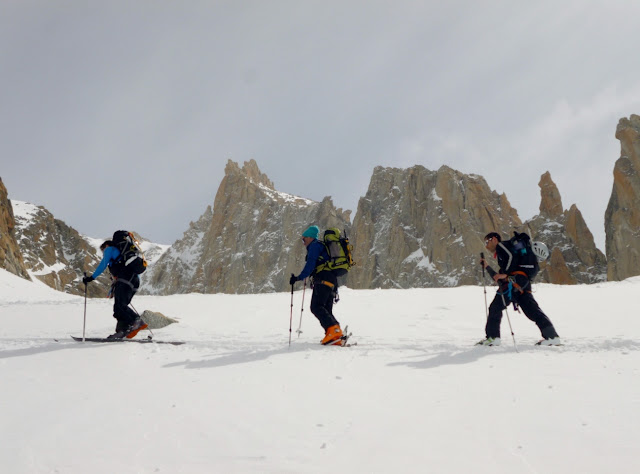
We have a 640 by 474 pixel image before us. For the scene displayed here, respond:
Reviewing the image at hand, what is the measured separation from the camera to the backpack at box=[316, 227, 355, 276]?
8.23 meters

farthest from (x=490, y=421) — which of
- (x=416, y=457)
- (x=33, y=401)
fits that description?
(x=33, y=401)

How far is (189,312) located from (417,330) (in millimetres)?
6437

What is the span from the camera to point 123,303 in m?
8.60

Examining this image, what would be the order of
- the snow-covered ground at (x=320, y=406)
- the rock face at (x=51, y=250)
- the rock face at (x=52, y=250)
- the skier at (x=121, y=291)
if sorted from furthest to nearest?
the rock face at (x=51, y=250), the rock face at (x=52, y=250), the skier at (x=121, y=291), the snow-covered ground at (x=320, y=406)

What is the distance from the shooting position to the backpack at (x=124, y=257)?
874 cm

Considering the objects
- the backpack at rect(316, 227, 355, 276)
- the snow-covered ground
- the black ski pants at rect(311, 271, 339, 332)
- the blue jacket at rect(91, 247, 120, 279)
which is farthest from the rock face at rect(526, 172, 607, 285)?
the blue jacket at rect(91, 247, 120, 279)

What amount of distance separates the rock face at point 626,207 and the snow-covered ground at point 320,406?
86.3 metres

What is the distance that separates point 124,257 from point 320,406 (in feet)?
21.1

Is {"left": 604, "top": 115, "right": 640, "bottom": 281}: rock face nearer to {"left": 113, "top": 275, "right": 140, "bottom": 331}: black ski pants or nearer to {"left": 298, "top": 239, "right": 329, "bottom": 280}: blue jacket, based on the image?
{"left": 298, "top": 239, "right": 329, "bottom": 280}: blue jacket

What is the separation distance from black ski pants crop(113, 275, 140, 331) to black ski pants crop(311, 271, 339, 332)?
3.63 m

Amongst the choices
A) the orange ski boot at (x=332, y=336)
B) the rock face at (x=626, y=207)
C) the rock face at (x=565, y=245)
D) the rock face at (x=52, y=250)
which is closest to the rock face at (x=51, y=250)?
the rock face at (x=52, y=250)

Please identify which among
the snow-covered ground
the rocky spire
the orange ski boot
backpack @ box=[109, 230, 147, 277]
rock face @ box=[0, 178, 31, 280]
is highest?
the rocky spire

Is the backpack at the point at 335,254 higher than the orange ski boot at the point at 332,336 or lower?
higher

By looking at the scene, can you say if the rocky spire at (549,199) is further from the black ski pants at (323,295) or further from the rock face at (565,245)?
the black ski pants at (323,295)
